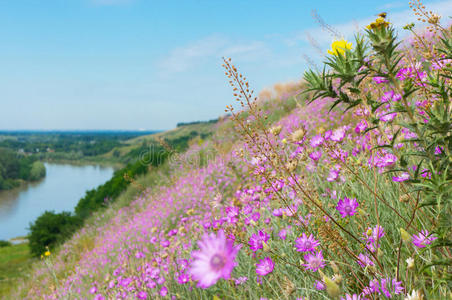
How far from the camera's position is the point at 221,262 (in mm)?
666

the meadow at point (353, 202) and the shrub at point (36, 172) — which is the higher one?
the meadow at point (353, 202)

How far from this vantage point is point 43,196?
280ft

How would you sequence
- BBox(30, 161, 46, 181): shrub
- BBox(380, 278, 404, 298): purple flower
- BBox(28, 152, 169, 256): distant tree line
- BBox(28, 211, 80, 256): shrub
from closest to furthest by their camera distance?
BBox(380, 278, 404, 298): purple flower, BBox(28, 152, 169, 256): distant tree line, BBox(28, 211, 80, 256): shrub, BBox(30, 161, 46, 181): shrub

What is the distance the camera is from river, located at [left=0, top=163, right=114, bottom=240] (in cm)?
6163

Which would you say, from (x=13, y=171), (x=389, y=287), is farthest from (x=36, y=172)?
(x=389, y=287)

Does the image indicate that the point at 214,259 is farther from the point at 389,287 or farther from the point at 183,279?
the point at 183,279

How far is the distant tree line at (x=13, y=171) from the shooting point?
94.0m

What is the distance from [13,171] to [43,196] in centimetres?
2471

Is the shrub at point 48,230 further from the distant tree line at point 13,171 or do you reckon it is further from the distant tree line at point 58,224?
the distant tree line at point 13,171

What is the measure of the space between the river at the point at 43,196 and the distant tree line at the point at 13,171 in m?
2.52

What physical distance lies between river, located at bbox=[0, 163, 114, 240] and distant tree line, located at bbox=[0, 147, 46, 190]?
252 cm

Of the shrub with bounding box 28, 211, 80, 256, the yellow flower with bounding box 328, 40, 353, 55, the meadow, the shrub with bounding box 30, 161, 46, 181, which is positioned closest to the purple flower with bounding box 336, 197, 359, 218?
the meadow

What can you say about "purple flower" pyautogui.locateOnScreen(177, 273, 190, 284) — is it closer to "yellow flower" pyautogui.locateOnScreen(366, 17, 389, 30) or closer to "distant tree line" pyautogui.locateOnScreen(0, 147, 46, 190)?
"yellow flower" pyautogui.locateOnScreen(366, 17, 389, 30)

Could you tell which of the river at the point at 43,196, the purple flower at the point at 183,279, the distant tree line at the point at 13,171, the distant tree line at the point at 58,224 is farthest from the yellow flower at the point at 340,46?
the distant tree line at the point at 13,171
